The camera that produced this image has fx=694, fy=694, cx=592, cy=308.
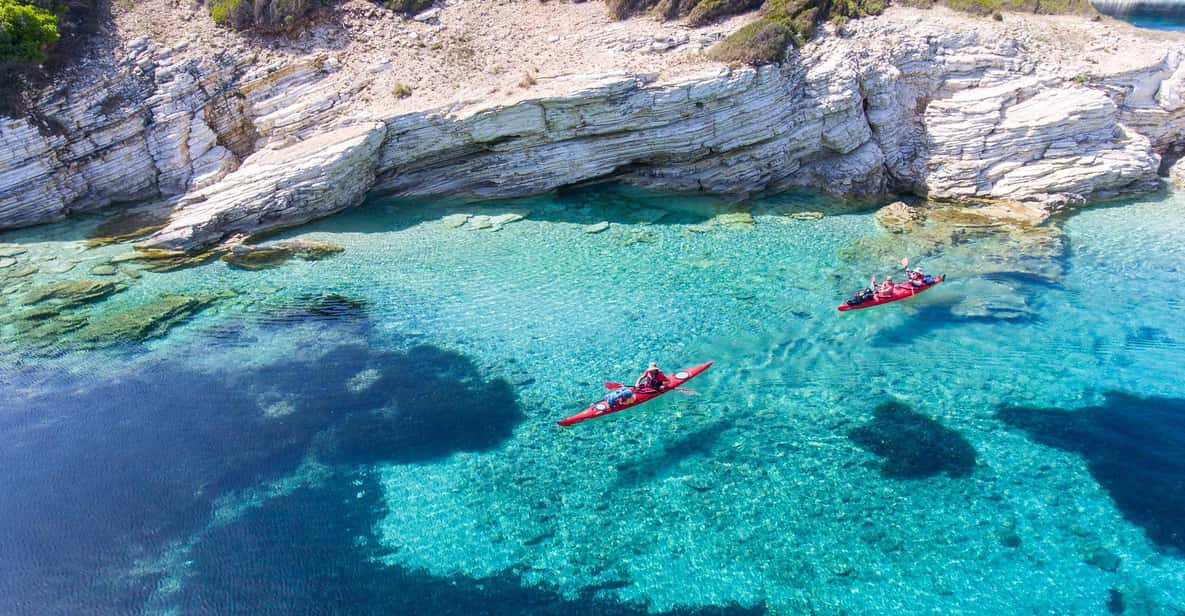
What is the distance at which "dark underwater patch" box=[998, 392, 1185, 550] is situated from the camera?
13.2 m

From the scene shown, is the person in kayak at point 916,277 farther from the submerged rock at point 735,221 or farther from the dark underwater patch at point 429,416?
the dark underwater patch at point 429,416

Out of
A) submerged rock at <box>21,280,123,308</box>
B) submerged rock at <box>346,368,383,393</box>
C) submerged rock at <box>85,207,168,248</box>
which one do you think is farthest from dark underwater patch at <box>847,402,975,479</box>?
submerged rock at <box>85,207,168,248</box>

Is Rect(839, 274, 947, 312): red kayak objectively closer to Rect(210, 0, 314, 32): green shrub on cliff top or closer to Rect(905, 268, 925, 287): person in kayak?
Rect(905, 268, 925, 287): person in kayak

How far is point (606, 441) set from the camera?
15352mm

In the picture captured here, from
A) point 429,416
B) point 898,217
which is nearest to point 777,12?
point 898,217

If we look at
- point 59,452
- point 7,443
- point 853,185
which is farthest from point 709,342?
point 7,443

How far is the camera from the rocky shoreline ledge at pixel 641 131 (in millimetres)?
24578

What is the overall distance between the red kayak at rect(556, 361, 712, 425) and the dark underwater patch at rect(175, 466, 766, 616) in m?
4.33

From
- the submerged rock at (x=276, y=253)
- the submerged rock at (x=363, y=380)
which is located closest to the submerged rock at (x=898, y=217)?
the submerged rock at (x=363, y=380)


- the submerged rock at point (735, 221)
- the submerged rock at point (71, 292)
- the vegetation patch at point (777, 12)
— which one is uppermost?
the vegetation patch at point (777, 12)

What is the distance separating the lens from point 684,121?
2572 centimetres

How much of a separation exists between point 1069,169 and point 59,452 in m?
32.3

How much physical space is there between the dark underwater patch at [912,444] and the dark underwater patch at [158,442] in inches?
317

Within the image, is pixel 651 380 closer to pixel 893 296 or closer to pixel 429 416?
pixel 429 416
